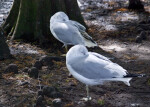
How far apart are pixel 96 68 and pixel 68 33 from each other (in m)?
2.45

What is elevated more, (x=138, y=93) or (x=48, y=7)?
(x=48, y=7)

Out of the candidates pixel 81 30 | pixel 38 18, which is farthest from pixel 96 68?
pixel 38 18

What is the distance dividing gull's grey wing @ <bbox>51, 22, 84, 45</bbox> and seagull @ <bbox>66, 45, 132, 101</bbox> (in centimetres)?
213

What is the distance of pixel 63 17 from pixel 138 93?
2.73m

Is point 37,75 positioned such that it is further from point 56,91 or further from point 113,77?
point 113,77

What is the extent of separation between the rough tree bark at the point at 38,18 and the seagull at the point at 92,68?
10.5 ft

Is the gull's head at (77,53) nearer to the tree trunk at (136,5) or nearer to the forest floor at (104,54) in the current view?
the forest floor at (104,54)

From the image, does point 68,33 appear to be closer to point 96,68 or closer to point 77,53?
point 77,53

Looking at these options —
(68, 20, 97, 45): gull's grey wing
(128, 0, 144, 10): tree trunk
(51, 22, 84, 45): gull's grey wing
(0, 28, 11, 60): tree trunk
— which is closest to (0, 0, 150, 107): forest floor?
(0, 28, 11, 60): tree trunk

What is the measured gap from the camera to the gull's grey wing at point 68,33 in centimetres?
789

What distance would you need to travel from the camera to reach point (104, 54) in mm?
8320

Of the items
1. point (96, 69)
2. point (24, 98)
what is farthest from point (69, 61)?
point (24, 98)

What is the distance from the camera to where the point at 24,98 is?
233 inches

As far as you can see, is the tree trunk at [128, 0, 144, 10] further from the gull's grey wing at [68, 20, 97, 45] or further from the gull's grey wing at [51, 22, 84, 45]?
the gull's grey wing at [51, 22, 84, 45]
